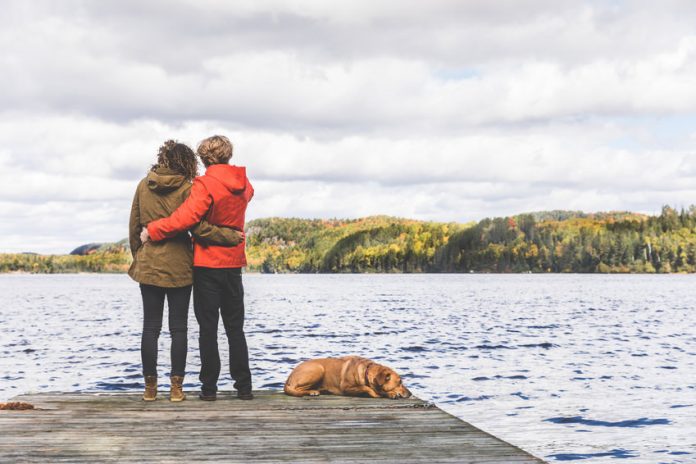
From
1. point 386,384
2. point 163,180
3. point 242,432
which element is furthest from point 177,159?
point 386,384

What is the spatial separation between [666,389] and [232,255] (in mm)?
15057

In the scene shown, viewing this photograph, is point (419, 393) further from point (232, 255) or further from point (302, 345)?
point (302, 345)

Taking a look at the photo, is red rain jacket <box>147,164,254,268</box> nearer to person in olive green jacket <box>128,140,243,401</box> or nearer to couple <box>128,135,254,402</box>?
couple <box>128,135,254,402</box>

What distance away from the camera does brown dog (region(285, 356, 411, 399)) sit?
9.31 m

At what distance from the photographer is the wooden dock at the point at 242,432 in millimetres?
6012

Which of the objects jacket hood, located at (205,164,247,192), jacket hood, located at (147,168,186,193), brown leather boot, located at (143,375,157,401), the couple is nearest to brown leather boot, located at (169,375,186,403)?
the couple

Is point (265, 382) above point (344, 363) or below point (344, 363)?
below

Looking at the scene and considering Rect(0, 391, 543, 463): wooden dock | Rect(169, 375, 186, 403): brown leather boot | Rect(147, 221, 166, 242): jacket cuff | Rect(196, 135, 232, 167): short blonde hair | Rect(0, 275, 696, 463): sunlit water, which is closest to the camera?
Rect(0, 391, 543, 463): wooden dock

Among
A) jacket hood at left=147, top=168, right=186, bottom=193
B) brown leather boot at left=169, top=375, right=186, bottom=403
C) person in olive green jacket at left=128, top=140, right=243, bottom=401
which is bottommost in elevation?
brown leather boot at left=169, top=375, right=186, bottom=403

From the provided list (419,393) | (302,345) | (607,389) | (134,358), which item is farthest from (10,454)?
(302,345)

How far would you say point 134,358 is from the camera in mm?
26438

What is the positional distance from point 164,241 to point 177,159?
949mm

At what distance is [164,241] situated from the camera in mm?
8203

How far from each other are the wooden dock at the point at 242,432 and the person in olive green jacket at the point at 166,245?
0.99m
